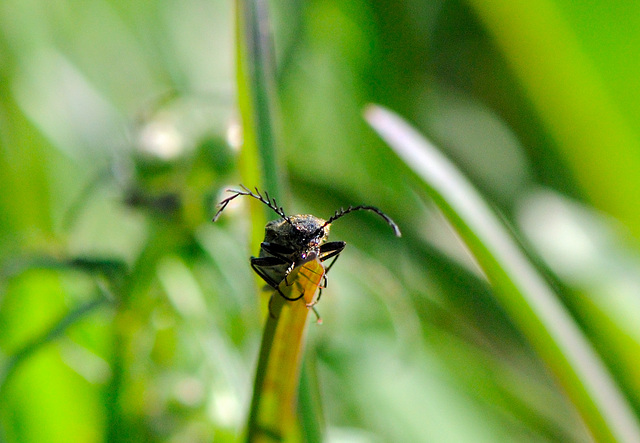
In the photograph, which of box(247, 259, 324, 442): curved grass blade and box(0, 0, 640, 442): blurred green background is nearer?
box(247, 259, 324, 442): curved grass blade

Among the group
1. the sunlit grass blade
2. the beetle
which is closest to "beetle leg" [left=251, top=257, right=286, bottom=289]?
the beetle

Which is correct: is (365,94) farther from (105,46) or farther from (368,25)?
(105,46)

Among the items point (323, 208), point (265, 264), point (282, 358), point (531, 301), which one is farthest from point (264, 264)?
point (323, 208)

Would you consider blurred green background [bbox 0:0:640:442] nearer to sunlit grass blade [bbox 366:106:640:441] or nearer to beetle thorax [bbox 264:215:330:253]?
sunlit grass blade [bbox 366:106:640:441]

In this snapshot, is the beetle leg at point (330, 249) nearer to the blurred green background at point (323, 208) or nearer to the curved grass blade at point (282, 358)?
the curved grass blade at point (282, 358)

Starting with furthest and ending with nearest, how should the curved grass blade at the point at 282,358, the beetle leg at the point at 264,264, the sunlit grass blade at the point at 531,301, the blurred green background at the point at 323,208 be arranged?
the blurred green background at the point at 323,208
the sunlit grass blade at the point at 531,301
the beetle leg at the point at 264,264
the curved grass blade at the point at 282,358

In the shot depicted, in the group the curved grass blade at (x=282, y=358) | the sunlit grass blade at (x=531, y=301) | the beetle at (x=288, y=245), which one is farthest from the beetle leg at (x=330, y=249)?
the sunlit grass blade at (x=531, y=301)
